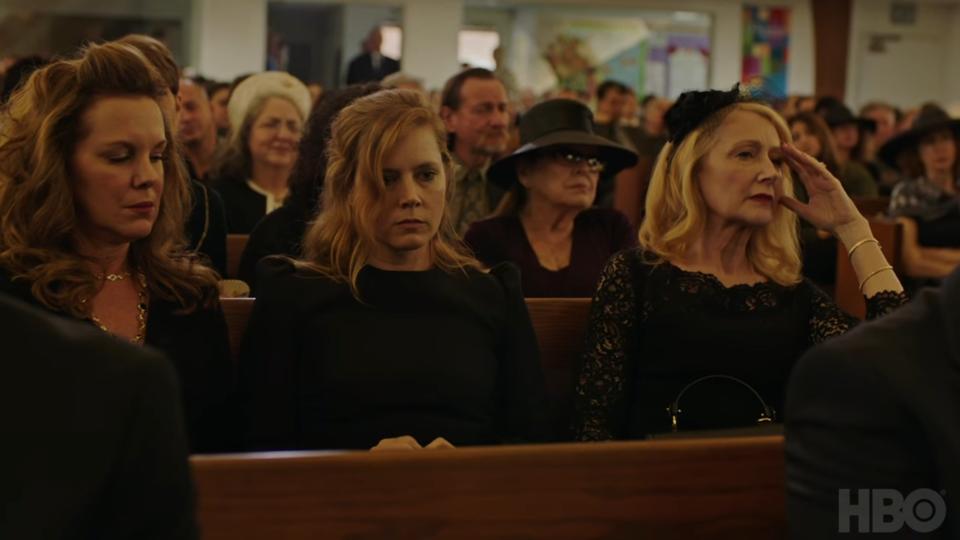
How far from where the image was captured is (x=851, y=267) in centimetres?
433

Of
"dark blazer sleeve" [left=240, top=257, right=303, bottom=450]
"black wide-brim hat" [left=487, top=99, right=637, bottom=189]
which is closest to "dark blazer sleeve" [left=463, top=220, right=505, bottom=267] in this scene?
"black wide-brim hat" [left=487, top=99, right=637, bottom=189]

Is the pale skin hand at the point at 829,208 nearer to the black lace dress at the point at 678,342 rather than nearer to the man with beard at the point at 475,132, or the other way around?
the black lace dress at the point at 678,342

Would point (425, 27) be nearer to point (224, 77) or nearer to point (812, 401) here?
point (224, 77)

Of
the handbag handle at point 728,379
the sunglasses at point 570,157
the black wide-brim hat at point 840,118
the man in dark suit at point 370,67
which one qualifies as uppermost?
the man in dark suit at point 370,67

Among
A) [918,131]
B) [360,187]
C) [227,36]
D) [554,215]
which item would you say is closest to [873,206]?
[918,131]

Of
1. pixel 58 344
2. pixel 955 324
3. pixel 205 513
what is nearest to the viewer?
pixel 58 344

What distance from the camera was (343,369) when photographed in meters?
2.59

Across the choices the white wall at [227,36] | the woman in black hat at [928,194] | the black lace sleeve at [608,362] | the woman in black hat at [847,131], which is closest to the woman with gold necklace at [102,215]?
the black lace sleeve at [608,362]

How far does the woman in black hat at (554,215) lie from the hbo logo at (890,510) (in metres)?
2.60

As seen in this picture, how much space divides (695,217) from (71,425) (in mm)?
2108

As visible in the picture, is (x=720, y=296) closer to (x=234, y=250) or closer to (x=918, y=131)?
(x=234, y=250)

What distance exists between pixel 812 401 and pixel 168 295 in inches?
61.9

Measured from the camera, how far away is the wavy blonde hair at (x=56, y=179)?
237 cm

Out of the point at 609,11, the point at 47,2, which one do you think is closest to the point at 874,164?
the point at 609,11
